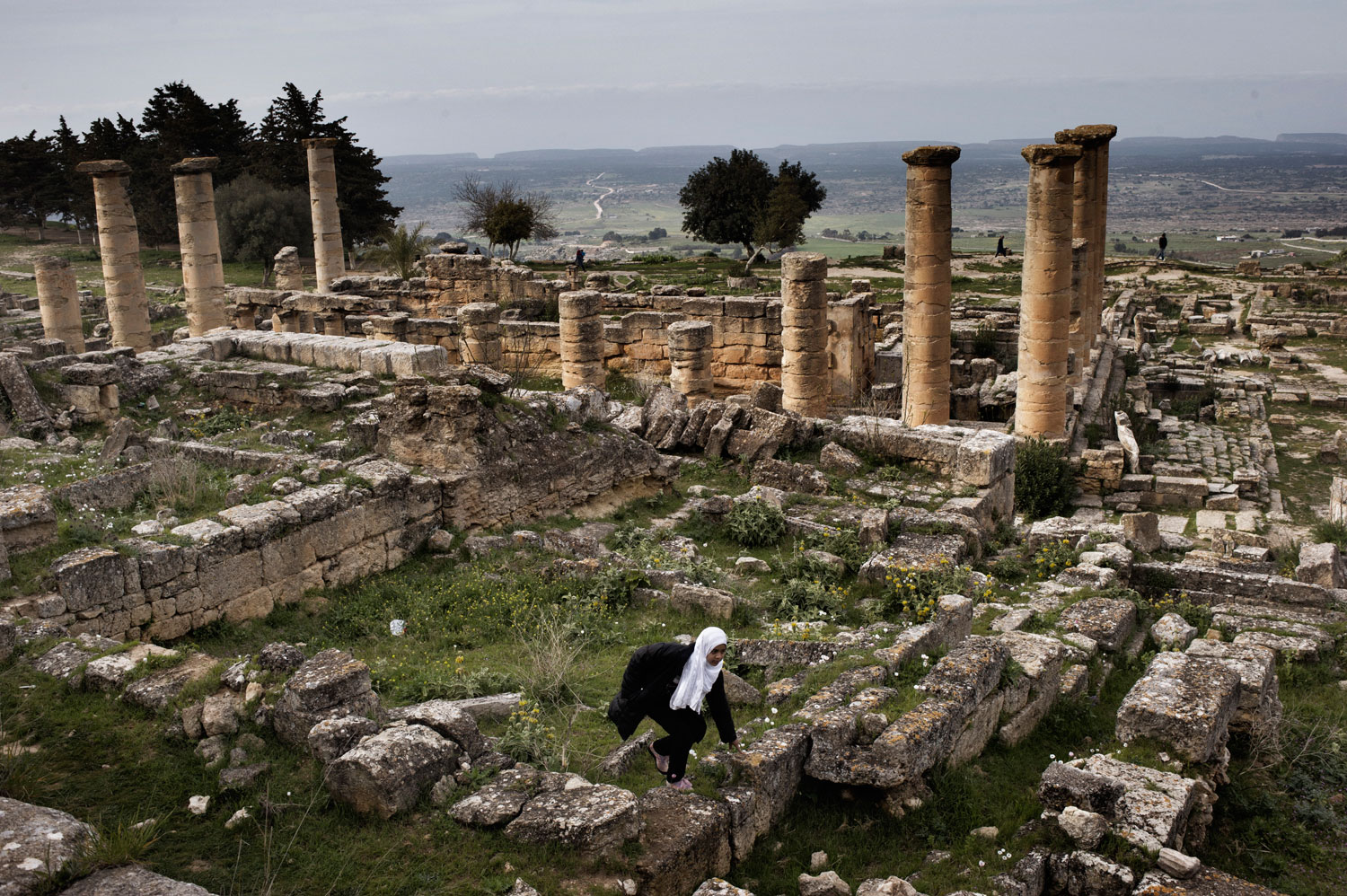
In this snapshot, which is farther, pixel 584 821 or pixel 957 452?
pixel 957 452

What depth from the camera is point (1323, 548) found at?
1243 cm

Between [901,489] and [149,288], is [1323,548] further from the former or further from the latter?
[149,288]

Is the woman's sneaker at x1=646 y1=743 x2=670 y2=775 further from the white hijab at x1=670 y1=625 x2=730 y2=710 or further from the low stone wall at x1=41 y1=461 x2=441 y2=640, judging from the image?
the low stone wall at x1=41 y1=461 x2=441 y2=640

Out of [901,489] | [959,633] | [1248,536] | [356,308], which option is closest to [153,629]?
[959,633]

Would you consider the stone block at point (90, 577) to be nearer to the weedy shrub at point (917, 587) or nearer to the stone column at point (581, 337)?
the weedy shrub at point (917, 587)

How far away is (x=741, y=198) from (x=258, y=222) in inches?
1030

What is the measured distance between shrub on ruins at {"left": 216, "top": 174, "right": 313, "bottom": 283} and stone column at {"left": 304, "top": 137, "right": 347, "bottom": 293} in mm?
11531

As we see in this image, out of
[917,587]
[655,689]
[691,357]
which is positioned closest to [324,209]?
[691,357]

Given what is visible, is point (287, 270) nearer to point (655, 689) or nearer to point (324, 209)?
point (324, 209)

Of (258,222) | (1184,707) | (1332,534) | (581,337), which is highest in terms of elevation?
(258,222)

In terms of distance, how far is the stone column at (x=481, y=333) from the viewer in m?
21.5

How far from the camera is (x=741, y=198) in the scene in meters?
58.2

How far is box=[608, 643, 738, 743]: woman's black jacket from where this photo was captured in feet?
20.9

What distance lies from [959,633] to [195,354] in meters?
13.6
